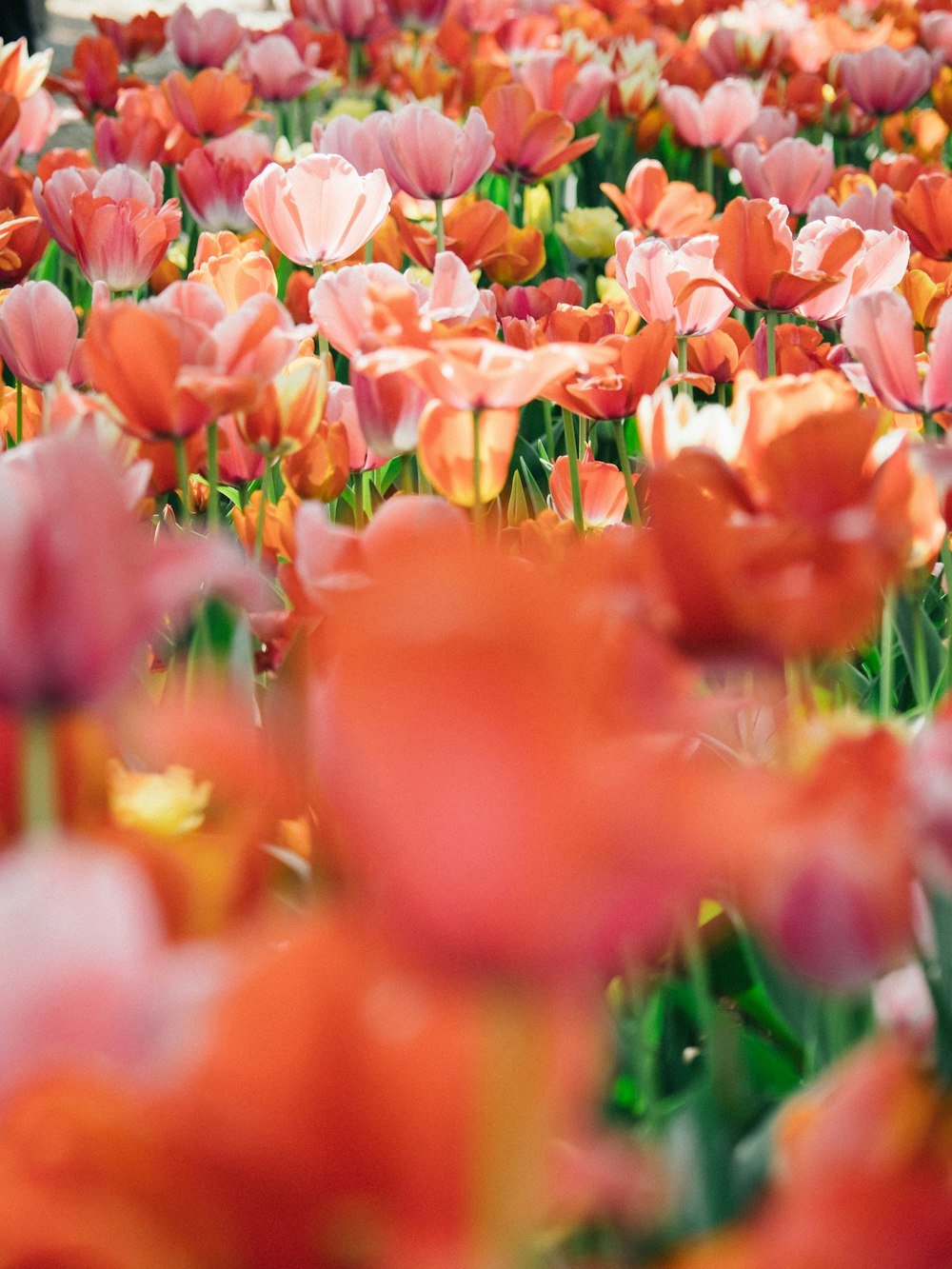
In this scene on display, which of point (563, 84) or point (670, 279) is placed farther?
point (563, 84)

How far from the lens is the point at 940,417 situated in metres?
0.98

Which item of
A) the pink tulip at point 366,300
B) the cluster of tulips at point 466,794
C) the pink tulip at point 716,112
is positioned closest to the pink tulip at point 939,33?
the pink tulip at point 716,112

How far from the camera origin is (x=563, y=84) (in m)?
1.92

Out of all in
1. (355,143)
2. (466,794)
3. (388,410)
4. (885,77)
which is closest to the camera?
(466,794)

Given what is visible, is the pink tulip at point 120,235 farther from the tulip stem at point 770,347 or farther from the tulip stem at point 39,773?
the tulip stem at point 39,773

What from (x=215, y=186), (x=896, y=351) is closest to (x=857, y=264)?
(x=896, y=351)

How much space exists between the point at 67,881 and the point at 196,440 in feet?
2.09

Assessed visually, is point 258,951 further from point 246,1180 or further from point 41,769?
point 41,769

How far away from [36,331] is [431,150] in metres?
0.47

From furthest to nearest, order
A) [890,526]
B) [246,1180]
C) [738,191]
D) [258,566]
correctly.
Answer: [738,191] → [258,566] → [890,526] → [246,1180]

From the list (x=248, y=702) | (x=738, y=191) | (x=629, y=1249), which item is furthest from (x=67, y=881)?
(x=738, y=191)

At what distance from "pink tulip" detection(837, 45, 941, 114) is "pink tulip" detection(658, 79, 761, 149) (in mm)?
287

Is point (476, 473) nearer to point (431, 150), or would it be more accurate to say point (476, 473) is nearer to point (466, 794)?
point (466, 794)

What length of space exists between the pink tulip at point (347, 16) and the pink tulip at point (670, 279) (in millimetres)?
1606
